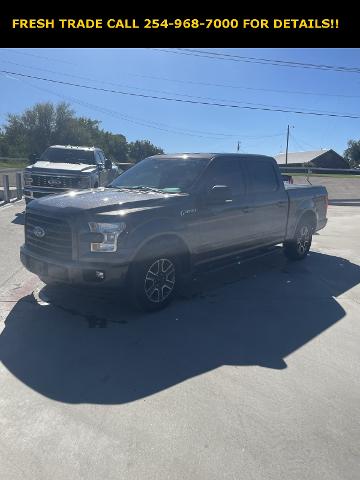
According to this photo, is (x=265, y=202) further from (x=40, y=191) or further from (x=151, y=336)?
(x=40, y=191)

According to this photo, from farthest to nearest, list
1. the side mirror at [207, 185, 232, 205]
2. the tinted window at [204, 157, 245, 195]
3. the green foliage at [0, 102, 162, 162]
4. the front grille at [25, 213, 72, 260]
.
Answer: the green foliage at [0, 102, 162, 162] → the tinted window at [204, 157, 245, 195] → the side mirror at [207, 185, 232, 205] → the front grille at [25, 213, 72, 260]

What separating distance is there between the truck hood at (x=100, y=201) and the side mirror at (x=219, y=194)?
0.42m

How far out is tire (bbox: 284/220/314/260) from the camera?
750 cm

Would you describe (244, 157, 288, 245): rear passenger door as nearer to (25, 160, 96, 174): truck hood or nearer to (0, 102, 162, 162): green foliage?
(25, 160, 96, 174): truck hood

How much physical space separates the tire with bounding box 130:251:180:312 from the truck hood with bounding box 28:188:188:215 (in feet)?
2.04

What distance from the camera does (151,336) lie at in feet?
13.6

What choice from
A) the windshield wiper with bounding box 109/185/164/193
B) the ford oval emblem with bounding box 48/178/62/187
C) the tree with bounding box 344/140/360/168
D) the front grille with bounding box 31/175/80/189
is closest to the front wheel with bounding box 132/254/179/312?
the windshield wiper with bounding box 109/185/164/193

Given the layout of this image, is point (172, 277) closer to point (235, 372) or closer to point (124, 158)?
point (235, 372)

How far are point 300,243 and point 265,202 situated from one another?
1626 mm

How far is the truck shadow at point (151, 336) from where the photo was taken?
131 inches

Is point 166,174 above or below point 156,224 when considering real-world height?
above

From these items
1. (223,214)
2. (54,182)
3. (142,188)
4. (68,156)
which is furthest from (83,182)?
(223,214)

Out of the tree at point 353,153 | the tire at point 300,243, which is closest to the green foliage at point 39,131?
the tire at point 300,243

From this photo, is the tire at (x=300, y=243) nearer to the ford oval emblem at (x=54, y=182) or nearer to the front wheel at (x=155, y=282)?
the front wheel at (x=155, y=282)
